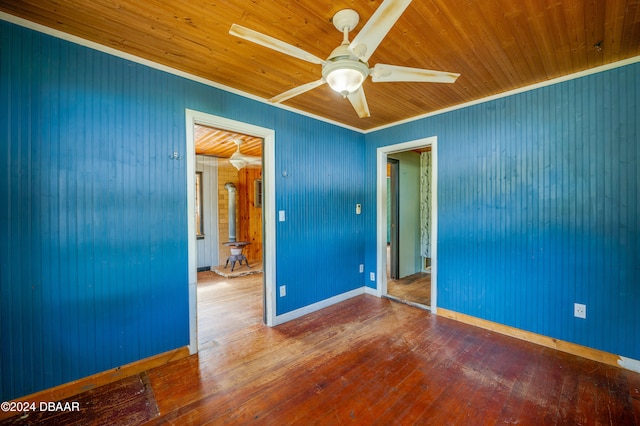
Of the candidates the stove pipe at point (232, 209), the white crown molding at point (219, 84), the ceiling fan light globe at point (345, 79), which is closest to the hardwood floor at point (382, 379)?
the ceiling fan light globe at point (345, 79)

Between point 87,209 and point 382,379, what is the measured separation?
2.73 m

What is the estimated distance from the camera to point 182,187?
8.16 feet

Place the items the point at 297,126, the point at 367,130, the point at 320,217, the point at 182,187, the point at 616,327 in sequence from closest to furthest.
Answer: the point at 616,327
the point at 182,187
the point at 297,126
the point at 320,217
the point at 367,130

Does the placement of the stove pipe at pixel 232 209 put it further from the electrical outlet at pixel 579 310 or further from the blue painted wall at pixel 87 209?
the electrical outlet at pixel 579 310

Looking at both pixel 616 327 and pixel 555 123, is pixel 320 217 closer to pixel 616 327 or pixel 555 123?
pixel 555 123

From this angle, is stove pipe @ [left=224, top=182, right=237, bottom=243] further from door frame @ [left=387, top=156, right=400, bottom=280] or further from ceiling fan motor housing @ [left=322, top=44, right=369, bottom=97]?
ceiling fan motor housing @ [left=322, top=44, right=369, bottom=97]

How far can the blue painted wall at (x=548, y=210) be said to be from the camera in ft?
7.52

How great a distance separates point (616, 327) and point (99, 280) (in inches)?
175

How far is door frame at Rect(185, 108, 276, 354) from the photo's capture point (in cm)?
253

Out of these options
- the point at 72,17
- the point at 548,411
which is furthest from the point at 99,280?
the point at 548,411

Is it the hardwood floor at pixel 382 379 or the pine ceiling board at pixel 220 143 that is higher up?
the pine ceiling board at pixel 220 143

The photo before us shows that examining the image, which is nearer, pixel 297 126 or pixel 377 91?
pixel 377 91

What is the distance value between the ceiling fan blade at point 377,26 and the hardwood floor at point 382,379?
234 centimetres

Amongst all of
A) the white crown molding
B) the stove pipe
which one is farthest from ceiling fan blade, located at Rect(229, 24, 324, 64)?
the stove pipe
